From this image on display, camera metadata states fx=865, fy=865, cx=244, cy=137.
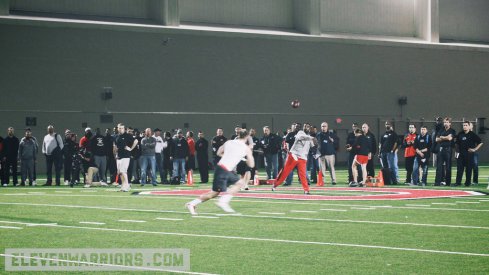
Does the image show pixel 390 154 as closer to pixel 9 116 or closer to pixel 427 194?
pixel 427 194

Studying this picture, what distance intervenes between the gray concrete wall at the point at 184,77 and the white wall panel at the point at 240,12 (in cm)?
130

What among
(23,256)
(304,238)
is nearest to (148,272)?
(23,256)

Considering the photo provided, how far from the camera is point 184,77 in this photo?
43.5 metres

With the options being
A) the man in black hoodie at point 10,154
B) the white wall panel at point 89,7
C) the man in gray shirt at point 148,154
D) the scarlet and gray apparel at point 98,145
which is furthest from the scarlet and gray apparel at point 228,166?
the white wall panel at point 89,7

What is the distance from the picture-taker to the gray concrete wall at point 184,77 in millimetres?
39281

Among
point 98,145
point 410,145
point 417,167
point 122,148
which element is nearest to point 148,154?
point 98,145

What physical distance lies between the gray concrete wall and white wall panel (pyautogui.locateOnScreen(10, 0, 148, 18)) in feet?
3.96

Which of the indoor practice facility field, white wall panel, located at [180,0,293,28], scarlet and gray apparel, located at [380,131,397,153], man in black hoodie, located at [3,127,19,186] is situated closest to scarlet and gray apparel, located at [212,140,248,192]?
the indoor practice facility field

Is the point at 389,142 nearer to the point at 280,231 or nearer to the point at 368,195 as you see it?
the point at 368,195

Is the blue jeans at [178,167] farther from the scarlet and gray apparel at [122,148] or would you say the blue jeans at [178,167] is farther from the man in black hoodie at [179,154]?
the scarlet and gray apparel at [122,148]

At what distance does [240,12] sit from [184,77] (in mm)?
5223

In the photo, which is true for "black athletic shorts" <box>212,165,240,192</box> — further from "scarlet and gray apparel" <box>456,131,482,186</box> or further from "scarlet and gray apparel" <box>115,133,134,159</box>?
"scarlet and gray apparel" <box>456,131,482,186</box>

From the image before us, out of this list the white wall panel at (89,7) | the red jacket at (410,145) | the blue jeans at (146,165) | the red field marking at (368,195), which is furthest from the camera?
the white wall panel at (89,7)

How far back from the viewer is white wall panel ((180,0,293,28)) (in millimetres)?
44500
